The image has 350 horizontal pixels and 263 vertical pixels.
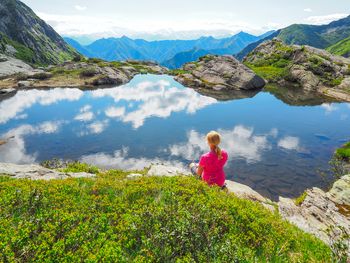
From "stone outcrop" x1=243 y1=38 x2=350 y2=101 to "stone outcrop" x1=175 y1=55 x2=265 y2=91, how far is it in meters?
11.1

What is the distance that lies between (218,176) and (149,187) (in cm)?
511

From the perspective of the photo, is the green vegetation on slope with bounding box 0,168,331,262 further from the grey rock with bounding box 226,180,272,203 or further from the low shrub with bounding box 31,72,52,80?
the low shrub with bounding box 31,72,52,80

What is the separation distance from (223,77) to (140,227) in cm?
7869

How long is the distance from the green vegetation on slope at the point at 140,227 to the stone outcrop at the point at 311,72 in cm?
6543

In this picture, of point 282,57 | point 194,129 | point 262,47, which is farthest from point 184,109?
point 262,47

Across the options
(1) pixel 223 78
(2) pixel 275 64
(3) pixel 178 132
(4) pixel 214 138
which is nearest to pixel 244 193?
(4) pixel 214 138

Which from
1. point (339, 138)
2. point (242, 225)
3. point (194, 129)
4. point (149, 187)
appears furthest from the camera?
point (194, 129)

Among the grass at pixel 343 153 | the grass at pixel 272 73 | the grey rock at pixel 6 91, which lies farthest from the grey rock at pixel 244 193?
the grass at pixel 272 73

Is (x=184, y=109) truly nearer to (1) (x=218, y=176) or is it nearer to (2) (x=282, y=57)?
(1) (x=218, y=176)

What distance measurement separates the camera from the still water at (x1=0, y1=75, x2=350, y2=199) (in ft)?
90.5

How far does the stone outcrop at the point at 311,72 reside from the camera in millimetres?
74706

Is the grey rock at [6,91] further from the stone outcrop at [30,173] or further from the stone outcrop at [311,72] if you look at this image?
the stone outcrop at [311,72]

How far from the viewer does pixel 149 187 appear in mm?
11891

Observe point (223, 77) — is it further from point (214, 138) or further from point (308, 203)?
point (214, 138)
